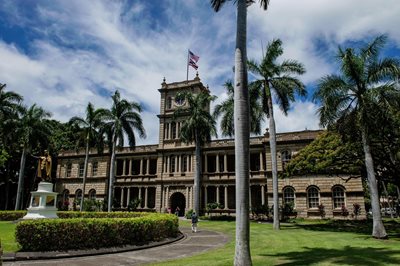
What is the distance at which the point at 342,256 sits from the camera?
1109 centimetres

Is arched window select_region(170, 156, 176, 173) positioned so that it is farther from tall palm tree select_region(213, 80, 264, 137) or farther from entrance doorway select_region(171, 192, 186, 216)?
tall palm tree select_region(213, 80, 264, 137)

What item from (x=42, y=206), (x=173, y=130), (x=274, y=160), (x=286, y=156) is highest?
(x=173, y=130)

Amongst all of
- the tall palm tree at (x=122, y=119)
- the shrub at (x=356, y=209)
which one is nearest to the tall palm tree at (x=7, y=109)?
the tall palm tree at (x=122, y=119)

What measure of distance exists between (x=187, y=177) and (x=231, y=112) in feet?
44.0

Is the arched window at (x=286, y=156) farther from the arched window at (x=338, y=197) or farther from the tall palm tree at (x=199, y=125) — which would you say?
the tall palm tree at (x=199, y=125)

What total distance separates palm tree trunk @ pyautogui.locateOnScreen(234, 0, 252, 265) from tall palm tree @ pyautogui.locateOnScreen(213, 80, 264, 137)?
48.5ft

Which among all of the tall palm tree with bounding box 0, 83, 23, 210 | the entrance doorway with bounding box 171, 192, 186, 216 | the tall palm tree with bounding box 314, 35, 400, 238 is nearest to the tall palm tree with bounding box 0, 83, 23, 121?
the tall palm tree with bounding box 0, 83, 23, 210

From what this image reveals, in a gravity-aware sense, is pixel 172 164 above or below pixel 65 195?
above

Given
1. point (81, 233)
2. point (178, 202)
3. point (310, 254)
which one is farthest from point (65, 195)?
point (310, 254)

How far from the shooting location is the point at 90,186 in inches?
1766

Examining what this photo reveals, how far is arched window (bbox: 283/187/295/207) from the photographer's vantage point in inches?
1275

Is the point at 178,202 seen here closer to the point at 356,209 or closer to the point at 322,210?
the point at 322,210

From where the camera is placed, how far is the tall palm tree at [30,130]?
36.8 meters

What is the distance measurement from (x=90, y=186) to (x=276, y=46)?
107 ft
